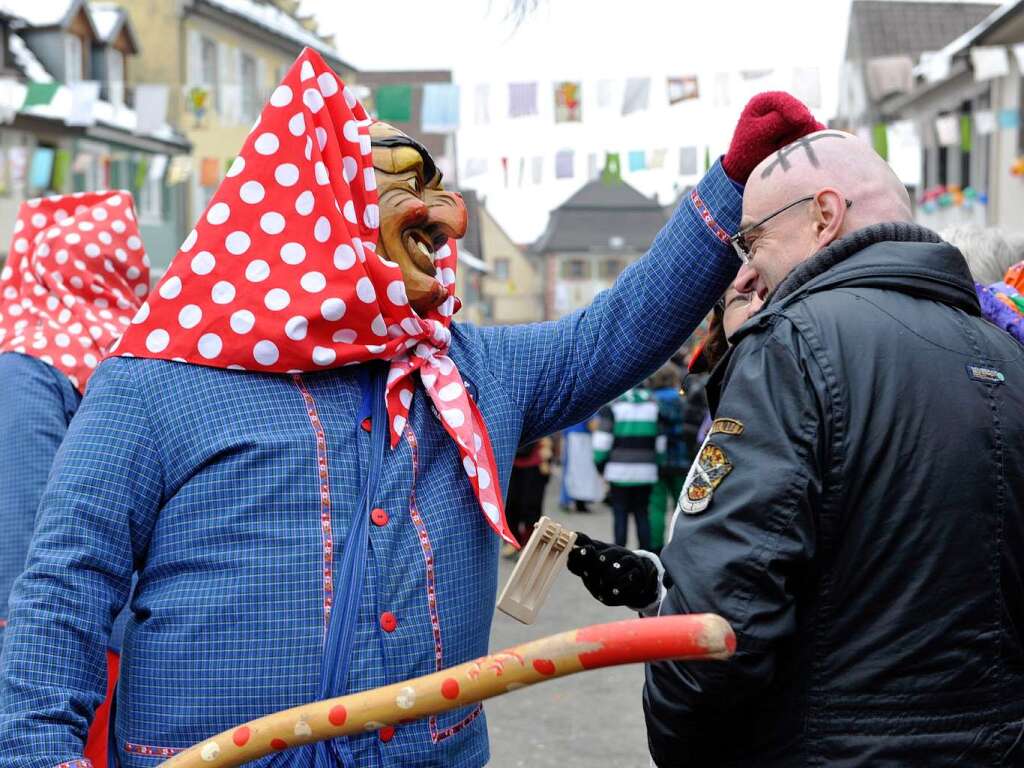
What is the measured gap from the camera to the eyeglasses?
180 cm

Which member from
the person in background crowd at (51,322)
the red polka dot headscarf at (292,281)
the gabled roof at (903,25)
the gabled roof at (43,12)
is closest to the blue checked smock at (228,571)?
the red polka dot headscarf at (292,281)

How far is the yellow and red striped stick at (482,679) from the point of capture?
122cm

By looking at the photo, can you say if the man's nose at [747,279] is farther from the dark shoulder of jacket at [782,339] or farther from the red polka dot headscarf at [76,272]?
the red polka dot headscarf at [76,272]

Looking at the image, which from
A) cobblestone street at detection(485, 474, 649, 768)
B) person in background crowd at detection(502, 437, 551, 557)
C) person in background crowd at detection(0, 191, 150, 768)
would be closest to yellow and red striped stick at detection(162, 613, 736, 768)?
person in background crowd at detection(0, 191, 150, 768)

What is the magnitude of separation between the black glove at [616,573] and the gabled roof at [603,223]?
61.7 m

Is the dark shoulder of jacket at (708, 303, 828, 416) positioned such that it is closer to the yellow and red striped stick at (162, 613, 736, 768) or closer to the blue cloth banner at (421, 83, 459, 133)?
the yellow and red striped stick at (162, 613, 736, 768)

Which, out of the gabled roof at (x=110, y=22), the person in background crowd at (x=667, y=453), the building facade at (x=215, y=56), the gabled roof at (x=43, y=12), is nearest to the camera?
the person in background crowd at (x=667, y=453)

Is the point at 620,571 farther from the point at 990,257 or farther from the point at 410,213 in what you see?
the point at 990,257

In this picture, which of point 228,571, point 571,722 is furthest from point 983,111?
point 228,571

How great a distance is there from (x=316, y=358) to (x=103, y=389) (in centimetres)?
33

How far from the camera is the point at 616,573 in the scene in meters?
2.04

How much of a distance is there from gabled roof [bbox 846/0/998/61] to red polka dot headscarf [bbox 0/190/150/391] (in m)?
26.3

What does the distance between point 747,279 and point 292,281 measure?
71 cm

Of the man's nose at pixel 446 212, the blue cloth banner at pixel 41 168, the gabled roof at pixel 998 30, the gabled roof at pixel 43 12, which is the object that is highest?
the gabled roof at pixel 43 12
